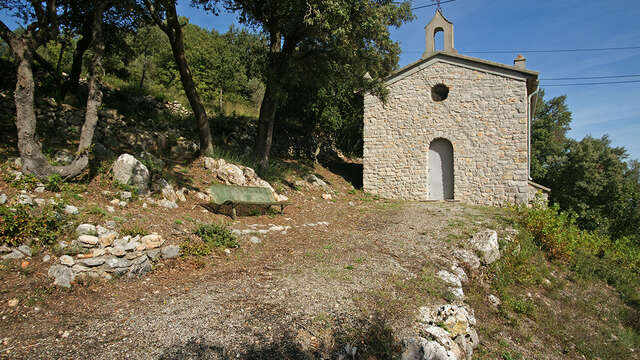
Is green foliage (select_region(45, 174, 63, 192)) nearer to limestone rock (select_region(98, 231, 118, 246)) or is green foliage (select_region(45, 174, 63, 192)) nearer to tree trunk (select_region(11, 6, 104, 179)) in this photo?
tree trunk (select_region(11, 6, 104, 179))

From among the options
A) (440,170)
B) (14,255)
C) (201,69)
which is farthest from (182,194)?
(201,69)

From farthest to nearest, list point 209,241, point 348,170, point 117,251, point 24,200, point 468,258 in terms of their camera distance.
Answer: point 348,170
point 468,258
point 209,241
point 24,200
point 117,251

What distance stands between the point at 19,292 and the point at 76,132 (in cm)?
655

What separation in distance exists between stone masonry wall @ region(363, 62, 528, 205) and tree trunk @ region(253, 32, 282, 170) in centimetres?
500

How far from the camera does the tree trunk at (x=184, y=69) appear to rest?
886cm

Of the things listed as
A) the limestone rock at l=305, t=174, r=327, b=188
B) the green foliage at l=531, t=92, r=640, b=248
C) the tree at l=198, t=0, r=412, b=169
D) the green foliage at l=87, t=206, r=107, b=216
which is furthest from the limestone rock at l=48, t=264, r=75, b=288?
the green foliage at l=531, t=92, r=640, b=248

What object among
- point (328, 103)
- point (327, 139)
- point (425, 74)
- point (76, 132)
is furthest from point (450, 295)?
point (327, 139)

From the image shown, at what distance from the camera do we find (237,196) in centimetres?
805

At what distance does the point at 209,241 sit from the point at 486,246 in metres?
5.89

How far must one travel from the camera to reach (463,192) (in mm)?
13148

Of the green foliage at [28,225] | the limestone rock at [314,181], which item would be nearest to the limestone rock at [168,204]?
the green foliage at [28,225]

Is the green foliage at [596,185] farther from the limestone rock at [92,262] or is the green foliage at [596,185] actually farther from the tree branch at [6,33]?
the tree branch at [6,33]

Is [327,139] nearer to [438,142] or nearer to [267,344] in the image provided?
[438,142]

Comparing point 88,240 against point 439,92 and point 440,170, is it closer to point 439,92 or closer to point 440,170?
point 440,170
